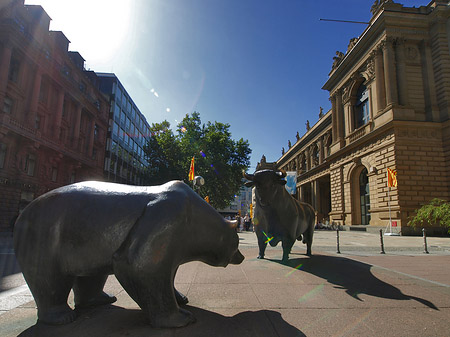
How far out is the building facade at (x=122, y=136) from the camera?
41562 millimetres

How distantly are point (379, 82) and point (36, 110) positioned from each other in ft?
99.6

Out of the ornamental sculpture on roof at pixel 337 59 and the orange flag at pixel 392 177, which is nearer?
the orange flag at pixel 392 177

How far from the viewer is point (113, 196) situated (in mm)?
2211

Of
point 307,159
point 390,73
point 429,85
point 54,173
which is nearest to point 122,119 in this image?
point 54,173

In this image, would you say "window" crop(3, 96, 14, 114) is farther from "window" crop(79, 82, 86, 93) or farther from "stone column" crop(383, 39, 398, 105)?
"stone column" crop(383, 39, 398, 105)

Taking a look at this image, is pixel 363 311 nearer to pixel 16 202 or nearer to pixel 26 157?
pixel 16 202

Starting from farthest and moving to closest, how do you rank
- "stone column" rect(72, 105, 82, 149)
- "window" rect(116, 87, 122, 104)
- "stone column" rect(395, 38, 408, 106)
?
"window" rect(116, 87, 122, 104) < "stone column" rect(72, 105, 82, 149) < "stone column" rect(395, 38, 408, 106)

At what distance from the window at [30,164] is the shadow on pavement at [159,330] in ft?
83.0

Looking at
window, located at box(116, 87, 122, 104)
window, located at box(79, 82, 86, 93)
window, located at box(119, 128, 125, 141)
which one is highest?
window, located at box(116, 87, 122, 104)

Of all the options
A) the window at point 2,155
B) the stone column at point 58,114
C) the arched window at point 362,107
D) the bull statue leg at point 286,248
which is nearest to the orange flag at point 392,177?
the arched window at point 362,107

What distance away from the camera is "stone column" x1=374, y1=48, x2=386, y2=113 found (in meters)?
23.2

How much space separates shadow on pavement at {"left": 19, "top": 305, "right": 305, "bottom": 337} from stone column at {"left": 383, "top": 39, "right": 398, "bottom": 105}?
24608mm

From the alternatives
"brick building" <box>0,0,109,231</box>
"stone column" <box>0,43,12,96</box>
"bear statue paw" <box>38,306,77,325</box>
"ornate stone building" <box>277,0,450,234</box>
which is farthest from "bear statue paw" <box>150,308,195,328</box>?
"stone column" <box>0,43,12,96</box>

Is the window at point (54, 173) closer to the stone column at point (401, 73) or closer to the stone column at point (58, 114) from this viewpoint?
the stone column at point (58, 114)
